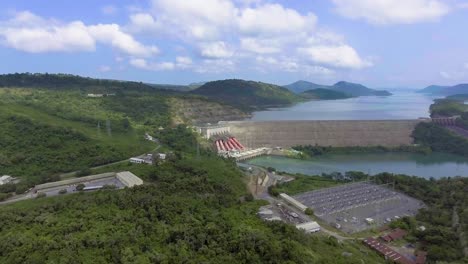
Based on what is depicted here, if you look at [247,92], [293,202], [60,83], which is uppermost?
[60,83]

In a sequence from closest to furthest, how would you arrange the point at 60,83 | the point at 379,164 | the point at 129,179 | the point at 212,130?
the point at 129,179, the point at 379,164, the point at 212,130, the point at 60,83

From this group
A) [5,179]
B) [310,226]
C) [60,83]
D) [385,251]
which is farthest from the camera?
[60,83]

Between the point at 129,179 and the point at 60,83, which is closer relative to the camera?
the point at 129,179

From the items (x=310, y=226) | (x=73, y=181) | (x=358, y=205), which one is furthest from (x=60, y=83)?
(x=310, y=226)

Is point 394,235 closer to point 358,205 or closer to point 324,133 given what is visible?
point 358,205

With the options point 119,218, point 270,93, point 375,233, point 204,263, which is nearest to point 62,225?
point 119,218

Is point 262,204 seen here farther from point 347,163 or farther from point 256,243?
point 347,163
